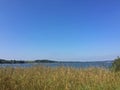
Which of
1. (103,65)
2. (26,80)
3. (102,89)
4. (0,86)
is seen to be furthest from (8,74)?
(103,65)

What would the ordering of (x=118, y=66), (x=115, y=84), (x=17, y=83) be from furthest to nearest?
(x=118, y=66), (x=115, y=84), (x=17, y=83)

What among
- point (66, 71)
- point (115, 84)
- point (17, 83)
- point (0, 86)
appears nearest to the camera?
point (0, 86)

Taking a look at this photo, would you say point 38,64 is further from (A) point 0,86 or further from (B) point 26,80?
(A) point 0,86

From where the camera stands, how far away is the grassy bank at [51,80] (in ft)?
27.7

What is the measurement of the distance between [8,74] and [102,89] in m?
3.10

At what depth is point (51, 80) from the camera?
949 centimetres

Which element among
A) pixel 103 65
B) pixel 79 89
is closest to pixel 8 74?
pixel 79 89

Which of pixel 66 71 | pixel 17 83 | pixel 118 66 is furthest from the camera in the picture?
pixel 118 66

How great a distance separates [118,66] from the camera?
1520 centimetres

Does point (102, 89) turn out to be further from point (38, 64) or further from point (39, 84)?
point (38, 64)

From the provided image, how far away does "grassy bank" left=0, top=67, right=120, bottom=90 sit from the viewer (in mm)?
8438

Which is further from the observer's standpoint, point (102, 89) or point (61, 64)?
point (61, 64)

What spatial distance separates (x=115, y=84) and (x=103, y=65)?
154 inches

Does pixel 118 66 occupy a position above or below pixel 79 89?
above
